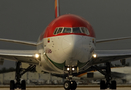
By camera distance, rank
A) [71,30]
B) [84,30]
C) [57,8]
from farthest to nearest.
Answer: [57,8], [84,30], [71,30]

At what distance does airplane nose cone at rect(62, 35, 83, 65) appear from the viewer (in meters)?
15.1

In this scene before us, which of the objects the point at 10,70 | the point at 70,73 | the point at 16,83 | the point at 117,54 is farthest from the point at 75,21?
the point at 10,70

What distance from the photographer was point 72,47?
15.0 metres

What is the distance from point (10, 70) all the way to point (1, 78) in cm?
353

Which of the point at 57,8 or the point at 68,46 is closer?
the point at 68,46

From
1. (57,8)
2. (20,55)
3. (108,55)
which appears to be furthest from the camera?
(57,8)

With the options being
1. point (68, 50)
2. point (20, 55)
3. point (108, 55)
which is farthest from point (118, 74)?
point (68, 50)

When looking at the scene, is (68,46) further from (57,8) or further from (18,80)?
(57,8)

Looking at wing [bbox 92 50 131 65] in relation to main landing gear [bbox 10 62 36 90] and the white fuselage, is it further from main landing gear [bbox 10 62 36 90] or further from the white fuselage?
main landing gear [bbox 10 62 36 90]

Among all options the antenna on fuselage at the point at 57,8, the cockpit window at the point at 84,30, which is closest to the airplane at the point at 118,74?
the antenna on fuselage at the point at 57,8

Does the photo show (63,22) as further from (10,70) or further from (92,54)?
(10,70)

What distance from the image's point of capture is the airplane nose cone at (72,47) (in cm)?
1511

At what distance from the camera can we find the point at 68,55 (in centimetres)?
1551

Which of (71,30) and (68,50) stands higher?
(71,30)
